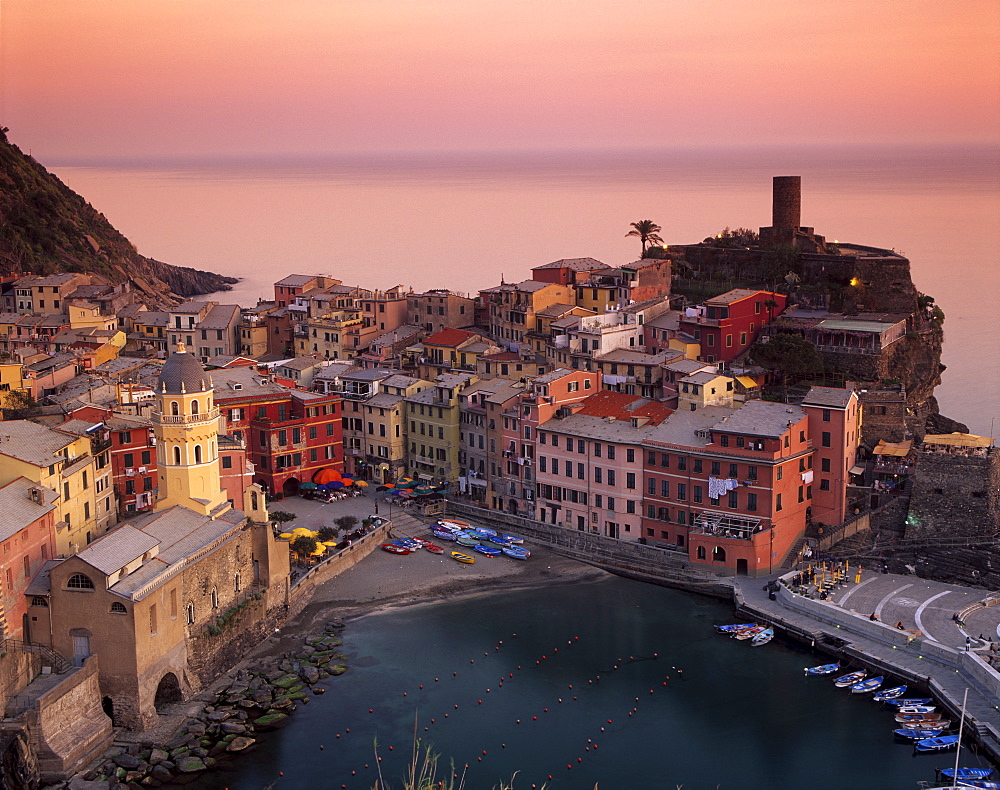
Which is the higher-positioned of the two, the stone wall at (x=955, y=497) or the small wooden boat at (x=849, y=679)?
the stone wall at (x=955, y=497)

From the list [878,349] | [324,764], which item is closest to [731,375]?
[878,349]

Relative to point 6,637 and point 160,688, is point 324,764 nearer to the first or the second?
point 160,688

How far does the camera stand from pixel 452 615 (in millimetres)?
53469

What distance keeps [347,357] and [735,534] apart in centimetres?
3656

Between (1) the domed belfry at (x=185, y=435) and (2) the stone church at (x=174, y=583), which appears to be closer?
(2) the stone church at (x=174, y=583)

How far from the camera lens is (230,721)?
43344mm

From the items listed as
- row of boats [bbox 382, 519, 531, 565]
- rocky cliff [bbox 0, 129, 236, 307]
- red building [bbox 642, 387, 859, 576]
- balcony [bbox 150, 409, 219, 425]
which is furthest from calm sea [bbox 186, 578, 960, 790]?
rocky cliff [bbox 0, 129, 236, 307]

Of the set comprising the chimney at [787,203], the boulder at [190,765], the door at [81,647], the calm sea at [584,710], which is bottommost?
the calm sea at [584,710]

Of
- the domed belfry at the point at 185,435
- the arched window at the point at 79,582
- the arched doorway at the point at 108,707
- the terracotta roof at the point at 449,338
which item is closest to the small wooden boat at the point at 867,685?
the domed belfry at the point at 185,435

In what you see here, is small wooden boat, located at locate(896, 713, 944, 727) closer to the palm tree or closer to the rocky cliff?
the palm tree

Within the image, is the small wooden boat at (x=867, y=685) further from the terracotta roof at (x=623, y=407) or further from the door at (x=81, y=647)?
the door at (x=81, y=647)

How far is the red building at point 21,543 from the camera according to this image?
4116 cm

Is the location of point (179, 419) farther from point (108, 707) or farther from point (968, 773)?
point (968, 773)

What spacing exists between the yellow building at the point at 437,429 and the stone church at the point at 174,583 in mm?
14977
